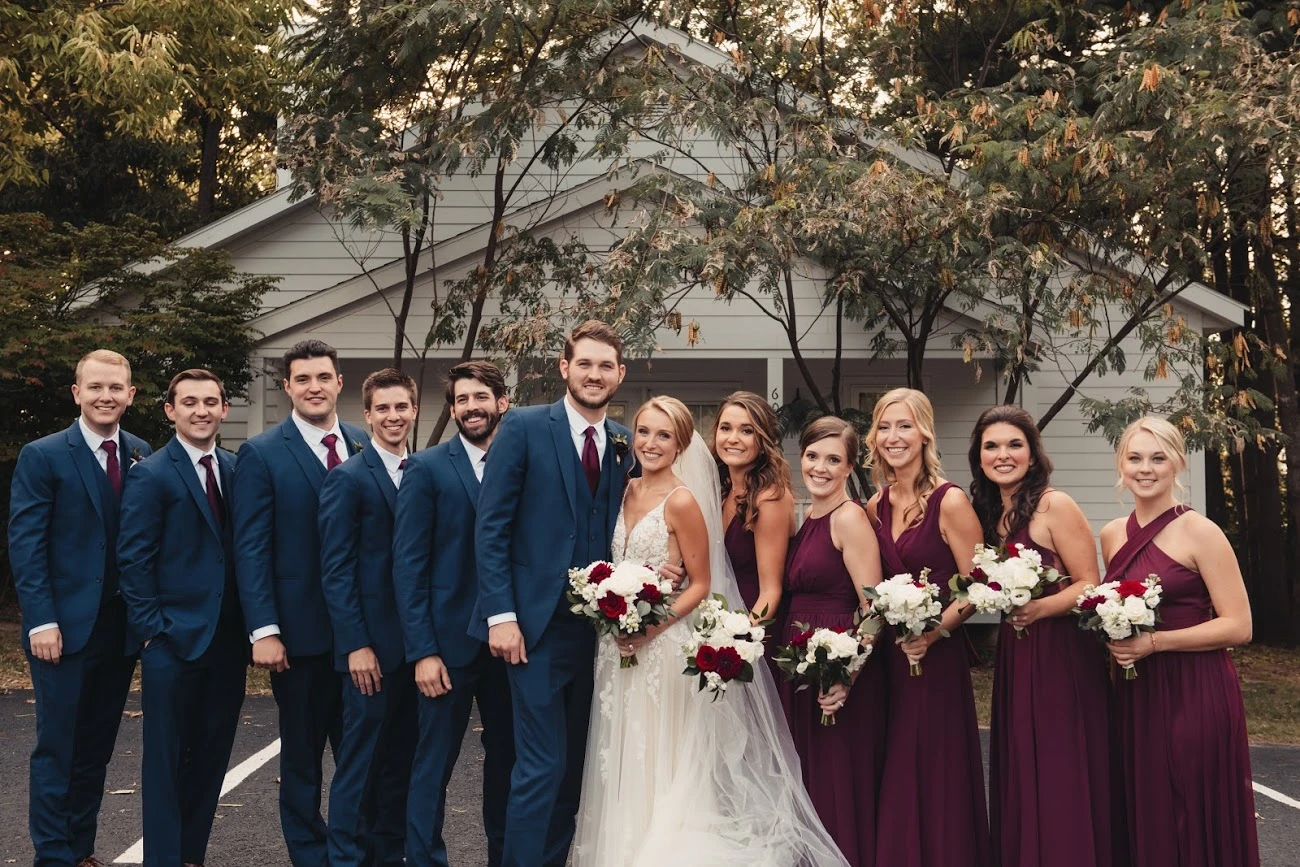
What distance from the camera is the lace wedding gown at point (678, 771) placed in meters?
5.47

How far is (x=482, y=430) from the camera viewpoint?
602 cm

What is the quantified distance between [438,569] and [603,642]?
0.83 metres

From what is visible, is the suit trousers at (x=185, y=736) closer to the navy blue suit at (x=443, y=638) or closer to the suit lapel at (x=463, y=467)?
the navy blue suit at (x=443, y=638)

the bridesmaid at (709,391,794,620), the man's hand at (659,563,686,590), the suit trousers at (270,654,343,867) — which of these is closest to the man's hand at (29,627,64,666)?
the suit trousers at (270,654,343,867)

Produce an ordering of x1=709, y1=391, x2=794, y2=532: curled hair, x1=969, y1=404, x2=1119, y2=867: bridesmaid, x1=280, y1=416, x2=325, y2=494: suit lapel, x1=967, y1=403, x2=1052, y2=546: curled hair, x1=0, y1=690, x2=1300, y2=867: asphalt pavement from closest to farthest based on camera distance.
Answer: x1=969, y1=404, x2=1119, y2=867: bridesmaid
x1=967, y1=403, x2=1052, y2=546: curled hair
x1=280, y1=416, x2=325, y2=494: suit lapel
x1=709, y1=391, x2=794, y2=532: curled hair
x1=0, y1=690, x2=1300, y2=867: asphalt pavement

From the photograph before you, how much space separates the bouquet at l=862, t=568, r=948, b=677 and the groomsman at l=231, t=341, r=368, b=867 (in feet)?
8.41

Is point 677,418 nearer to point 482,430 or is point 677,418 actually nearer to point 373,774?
point 482,430

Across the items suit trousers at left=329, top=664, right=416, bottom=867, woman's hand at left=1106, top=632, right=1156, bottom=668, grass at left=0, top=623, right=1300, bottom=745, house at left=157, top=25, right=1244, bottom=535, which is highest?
house at left=157, top=25, right=1244, bottom=535

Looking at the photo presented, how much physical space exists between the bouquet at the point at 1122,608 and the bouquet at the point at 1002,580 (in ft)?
0.60

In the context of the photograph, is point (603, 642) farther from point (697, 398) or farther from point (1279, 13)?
point (1279, 13)

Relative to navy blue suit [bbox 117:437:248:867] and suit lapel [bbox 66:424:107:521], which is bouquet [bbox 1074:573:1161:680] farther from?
suit lapel [bbox 66:424:107:521]

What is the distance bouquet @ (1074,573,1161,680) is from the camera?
5.11 meters

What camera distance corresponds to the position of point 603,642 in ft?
18.8

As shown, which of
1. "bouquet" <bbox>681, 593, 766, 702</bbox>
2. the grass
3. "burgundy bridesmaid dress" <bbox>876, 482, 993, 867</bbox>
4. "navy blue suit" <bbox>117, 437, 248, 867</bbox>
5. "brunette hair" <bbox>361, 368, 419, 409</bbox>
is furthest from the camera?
the grass
